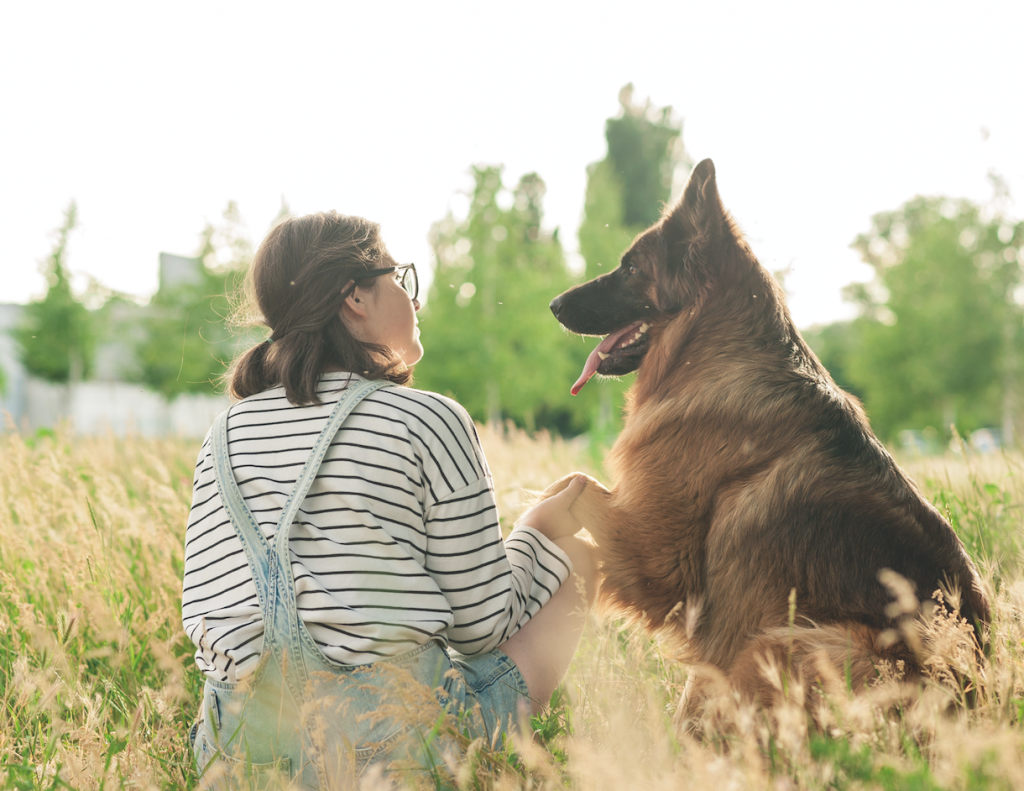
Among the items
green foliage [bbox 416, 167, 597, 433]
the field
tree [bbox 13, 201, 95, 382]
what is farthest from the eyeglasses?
tree [bbox 13, 201, 95, 382]

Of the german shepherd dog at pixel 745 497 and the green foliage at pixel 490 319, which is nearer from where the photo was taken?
the german shepherd dog at pixel 745 497

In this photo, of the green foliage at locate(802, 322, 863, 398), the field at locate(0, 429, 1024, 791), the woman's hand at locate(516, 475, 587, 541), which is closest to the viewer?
the field at locate(0, 429, 1024, 791)

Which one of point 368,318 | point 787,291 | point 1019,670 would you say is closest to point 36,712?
point 368,318

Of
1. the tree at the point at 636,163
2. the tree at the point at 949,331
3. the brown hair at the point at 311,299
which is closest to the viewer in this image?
the brown hair at the point at 311,299

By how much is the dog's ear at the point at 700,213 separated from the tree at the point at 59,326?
84.1ft

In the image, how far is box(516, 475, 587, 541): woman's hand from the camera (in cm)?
232

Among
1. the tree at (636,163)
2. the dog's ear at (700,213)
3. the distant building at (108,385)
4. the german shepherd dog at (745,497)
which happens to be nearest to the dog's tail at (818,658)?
the german shepherd dog at (745,497)

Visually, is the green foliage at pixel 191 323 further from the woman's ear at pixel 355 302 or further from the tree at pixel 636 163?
the woman's ear at pixel 355 302

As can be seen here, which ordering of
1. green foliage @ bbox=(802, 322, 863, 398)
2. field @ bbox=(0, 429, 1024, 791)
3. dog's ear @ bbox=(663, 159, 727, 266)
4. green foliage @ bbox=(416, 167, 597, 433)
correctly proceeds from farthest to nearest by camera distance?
green foliage @ bbox=(802, 322, 863, 398)
green foliage @ bbox=(416, 167, 597, 433)
dog's ear @ bbox=(663, 159, 727, 266)
field @ bbox=(0, 429, 1024, 791)

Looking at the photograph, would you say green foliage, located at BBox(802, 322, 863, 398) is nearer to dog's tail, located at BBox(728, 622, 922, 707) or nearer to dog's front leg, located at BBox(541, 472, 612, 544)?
dog's front leg, located at BBox(541, 472, 612, 544)

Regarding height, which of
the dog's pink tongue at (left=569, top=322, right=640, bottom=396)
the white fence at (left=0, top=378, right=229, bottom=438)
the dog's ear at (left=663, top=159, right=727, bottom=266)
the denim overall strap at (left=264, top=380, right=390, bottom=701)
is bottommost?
the white fence at (left=0, top=378, right=229, bottom=438)

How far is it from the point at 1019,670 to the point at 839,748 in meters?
0.87

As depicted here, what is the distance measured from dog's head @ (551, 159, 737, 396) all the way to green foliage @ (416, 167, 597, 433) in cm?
1808

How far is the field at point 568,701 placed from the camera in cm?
131
